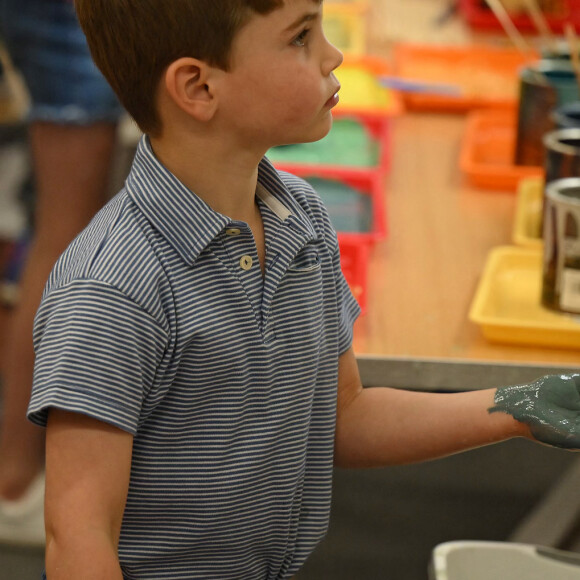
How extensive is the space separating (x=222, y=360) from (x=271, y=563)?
0.27m

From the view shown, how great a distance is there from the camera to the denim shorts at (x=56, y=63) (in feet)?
6.42

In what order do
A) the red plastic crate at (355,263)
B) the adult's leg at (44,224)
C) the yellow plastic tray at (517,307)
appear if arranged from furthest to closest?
the adult's leg at (44,224)
the red plastic crate at (355,263)
the yellow plastic tray at (517,307)

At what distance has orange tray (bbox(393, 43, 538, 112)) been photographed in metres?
2.16

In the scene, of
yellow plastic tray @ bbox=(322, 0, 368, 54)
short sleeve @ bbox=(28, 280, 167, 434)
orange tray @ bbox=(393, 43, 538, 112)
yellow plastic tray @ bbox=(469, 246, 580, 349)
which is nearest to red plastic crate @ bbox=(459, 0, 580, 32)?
orange tray @ bbox=(393, 43, 538, 112)

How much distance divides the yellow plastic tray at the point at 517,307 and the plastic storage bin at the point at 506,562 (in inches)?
10.8

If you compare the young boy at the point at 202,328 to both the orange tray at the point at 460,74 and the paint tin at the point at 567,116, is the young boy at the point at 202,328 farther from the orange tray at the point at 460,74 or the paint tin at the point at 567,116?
the orange tray at the point at 460,74

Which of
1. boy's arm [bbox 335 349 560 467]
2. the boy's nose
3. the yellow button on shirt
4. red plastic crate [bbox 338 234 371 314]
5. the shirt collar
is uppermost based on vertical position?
the boy's nose

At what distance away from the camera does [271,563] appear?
1.04 meters

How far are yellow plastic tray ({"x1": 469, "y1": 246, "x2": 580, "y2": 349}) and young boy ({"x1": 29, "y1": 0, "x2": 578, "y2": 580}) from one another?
26 cm

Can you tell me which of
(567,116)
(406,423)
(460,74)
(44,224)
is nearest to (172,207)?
(406,423)

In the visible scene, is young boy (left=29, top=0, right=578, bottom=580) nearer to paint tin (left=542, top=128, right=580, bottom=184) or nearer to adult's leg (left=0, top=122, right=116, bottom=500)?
paint tin (left=542, top=128, right=580, bottom=184)

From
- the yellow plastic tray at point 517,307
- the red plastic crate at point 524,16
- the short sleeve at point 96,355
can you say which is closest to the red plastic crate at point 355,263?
the yellow plastic tray at point 517,307

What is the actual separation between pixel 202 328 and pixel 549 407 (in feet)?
1.21

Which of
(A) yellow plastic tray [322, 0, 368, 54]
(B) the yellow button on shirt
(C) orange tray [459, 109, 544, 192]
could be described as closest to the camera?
(B) the yellow button on shirt
